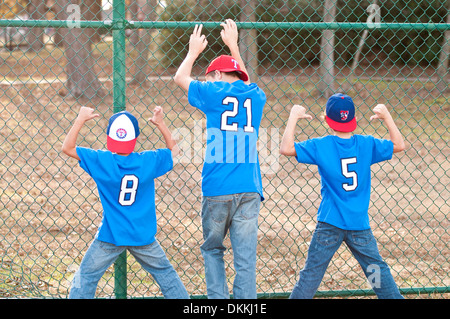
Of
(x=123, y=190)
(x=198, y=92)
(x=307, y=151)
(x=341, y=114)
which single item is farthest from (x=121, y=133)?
(x=341, y=114)

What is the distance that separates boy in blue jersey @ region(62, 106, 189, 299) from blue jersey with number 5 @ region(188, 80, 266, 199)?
35 cm

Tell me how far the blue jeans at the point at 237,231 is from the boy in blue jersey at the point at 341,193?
1.30 feet

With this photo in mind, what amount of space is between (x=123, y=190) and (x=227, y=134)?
0.71 m

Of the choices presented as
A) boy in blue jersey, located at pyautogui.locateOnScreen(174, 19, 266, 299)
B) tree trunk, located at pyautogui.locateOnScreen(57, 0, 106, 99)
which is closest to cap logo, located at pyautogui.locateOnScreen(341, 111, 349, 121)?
boy in blue jersey, located at pyautogui.locateOnScreen(174, 19, 266, 299)

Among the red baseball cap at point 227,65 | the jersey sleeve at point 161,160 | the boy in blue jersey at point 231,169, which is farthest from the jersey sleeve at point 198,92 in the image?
the jersey sleeve at point 161,160

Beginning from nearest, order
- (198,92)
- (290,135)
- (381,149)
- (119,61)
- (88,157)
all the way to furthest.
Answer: (88,157), (198,92), (290,135), (381,149), (119,61)

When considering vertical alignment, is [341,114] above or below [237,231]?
above

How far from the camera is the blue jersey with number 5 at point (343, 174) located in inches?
138

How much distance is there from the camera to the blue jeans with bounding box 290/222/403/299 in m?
3.51

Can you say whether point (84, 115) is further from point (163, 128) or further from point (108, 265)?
point (108, 265)

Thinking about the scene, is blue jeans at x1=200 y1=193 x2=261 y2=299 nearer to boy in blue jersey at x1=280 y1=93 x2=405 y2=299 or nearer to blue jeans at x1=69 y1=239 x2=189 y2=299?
blue jeans at x1=69 y1=239 x2=189 y2=299

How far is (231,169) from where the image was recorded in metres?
3.40
